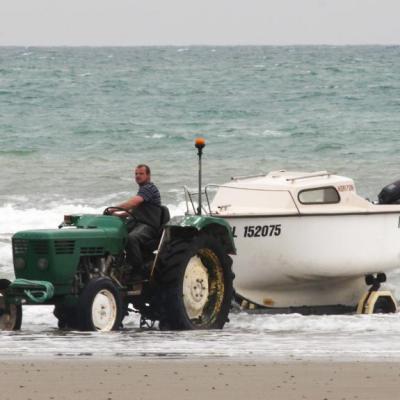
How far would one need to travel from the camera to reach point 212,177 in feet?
93.7

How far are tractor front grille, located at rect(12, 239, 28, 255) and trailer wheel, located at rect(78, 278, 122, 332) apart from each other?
1.90 feet

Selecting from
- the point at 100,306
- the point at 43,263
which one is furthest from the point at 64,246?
the point at 100,306

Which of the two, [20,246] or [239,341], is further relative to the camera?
[20,246]

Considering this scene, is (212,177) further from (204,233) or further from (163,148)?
(204,233)

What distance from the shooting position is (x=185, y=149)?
34.1 metres

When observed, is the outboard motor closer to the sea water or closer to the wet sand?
the sea water

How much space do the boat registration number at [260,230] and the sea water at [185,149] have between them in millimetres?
780

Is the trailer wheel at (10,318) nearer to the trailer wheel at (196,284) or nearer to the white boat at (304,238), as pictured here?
the trailer wheel at (196,284)

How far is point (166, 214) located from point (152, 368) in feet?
10.1

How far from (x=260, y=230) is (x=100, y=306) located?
2.70 m

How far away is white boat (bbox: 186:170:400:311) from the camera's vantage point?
14.0m

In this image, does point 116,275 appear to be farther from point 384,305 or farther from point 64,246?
point 384,305

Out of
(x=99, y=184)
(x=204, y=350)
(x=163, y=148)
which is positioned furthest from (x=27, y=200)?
(x=204, y=350)

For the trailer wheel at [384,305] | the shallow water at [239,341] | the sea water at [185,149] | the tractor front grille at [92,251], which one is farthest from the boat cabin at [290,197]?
the tractor front grille at [92,251]
